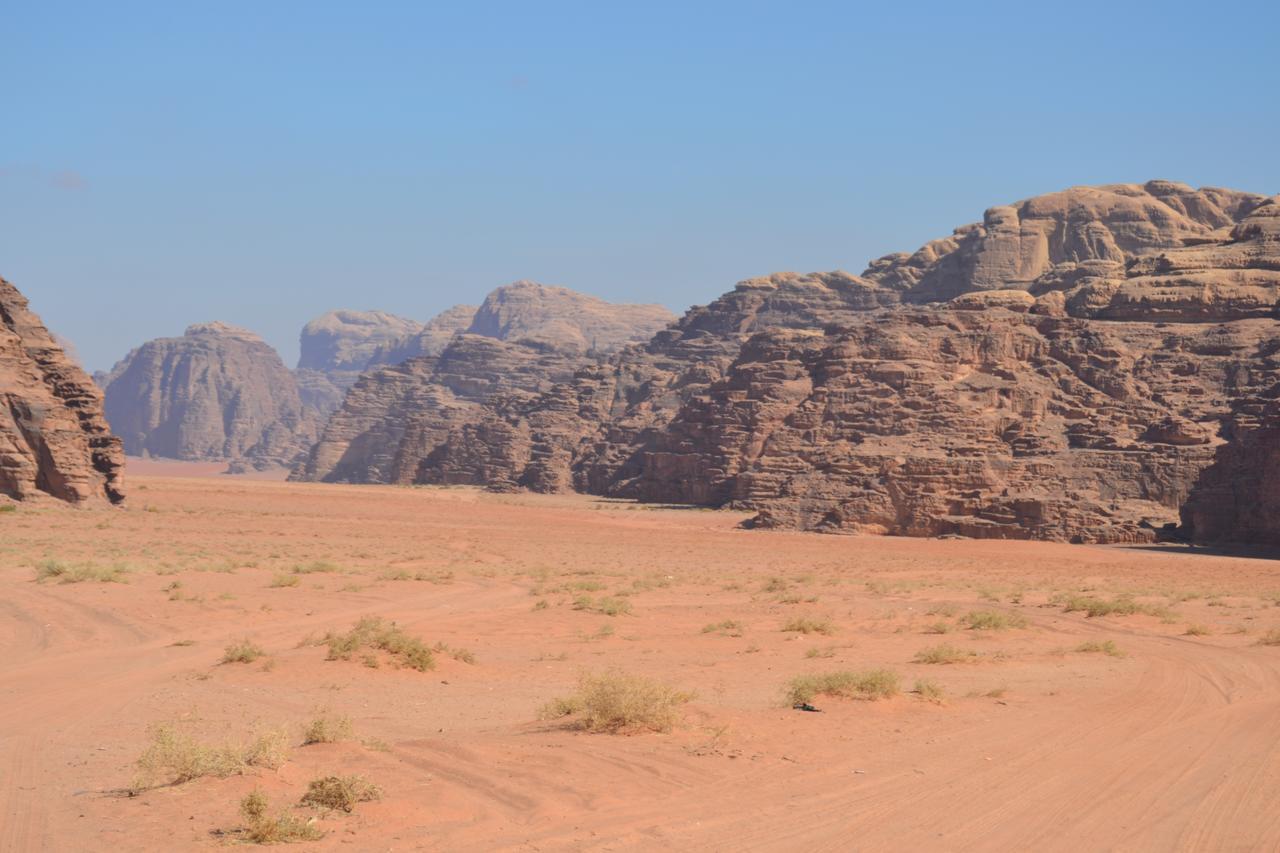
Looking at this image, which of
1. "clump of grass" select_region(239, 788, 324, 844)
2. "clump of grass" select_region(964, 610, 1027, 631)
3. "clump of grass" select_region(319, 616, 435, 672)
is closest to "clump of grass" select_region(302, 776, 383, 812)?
"clump of grass" select_region(239, 788, 324, 844)

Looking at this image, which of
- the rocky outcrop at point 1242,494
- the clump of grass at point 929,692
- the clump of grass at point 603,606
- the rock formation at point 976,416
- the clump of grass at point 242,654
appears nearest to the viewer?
the clump of grass at point 929,692

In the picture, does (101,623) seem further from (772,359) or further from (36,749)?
(772,359)

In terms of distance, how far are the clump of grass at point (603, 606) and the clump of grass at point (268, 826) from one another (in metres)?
15.7

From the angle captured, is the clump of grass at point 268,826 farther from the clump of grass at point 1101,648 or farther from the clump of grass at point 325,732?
the clump of grass at point 1101,648

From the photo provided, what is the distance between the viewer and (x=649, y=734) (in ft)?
41.0

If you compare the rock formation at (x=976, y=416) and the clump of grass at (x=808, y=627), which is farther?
the rock formation at (x=976, y=416)

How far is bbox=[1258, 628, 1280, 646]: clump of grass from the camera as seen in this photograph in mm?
20672

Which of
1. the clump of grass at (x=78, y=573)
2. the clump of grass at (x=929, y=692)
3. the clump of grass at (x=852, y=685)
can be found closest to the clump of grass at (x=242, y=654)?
the clump of grass at (x=852, y=685)

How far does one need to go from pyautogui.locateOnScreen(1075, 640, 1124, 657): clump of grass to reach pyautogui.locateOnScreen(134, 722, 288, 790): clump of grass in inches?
534

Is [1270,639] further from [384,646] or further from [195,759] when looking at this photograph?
[195,759]

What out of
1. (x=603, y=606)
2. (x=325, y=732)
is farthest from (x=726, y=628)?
(x=325, y=732)

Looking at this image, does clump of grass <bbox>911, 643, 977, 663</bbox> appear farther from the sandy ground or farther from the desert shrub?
the desert shrub

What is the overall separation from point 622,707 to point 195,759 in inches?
165

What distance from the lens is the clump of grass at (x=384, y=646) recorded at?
1719 centimetres
